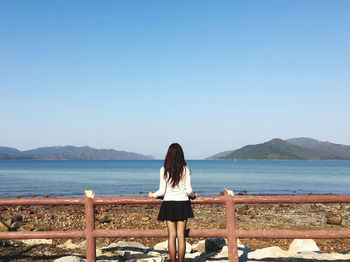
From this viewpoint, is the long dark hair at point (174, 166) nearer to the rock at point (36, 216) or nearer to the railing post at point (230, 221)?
the railing post at point (230, 221)

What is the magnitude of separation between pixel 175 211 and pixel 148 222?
10872mm

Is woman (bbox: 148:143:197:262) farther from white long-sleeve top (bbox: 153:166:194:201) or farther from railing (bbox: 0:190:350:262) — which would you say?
railing (bbox: 0:190:350:262)

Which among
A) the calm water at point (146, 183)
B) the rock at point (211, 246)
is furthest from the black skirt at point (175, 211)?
the calm water at point (146, 183)

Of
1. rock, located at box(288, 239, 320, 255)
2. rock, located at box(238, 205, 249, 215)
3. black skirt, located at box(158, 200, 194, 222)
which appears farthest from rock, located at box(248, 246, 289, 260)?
rock, located at box(238, 205, 249, 215)

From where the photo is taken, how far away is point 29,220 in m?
17.5

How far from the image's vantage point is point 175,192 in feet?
16.8

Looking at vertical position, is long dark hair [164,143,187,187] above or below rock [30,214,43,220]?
above

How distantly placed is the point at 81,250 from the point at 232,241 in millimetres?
4063

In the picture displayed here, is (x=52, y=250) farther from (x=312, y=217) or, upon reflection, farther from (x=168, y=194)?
(x=312, y=217)

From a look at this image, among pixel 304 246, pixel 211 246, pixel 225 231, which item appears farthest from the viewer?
pixel 304 246

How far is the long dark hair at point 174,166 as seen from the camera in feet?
16.7

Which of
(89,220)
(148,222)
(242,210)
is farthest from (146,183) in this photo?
(89,220)

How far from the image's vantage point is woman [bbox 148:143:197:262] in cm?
509

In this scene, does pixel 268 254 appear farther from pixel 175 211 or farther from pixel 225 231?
pixel 175 211
